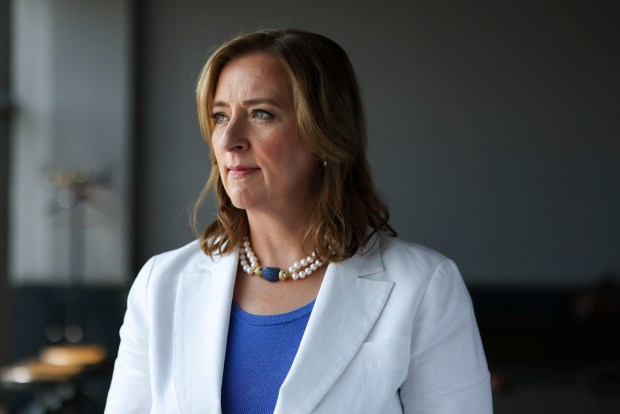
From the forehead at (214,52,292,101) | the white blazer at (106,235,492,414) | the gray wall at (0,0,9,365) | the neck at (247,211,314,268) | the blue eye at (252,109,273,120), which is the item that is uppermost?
the forehead at (214,52,292,101)

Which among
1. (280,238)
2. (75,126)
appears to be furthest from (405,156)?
(280,238)

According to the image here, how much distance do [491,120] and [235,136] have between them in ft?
11.2

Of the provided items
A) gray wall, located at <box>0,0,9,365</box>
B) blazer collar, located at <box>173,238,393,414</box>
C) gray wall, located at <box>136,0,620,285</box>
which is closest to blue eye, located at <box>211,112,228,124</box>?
blazer collar, located at <box>173,238,393,414</box>

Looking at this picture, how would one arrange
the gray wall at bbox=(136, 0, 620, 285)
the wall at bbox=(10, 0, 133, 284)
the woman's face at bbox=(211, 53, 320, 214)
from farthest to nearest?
the wall at bbox=(10, 0, 133, 284) < the gray wall at bbox=(136, 0, 620, 285) < the woman's face at bbox=(211, 53, 320, 214)

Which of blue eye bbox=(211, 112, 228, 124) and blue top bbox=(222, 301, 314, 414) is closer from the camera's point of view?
blue top bbox=(222, 301, 314, 414)

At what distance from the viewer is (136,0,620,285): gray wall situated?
4676 millimetres

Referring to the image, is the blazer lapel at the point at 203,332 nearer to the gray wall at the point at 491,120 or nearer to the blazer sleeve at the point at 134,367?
the blazer sleeve at the point at 134,367

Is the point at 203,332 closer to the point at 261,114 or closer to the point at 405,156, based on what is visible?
the point at 261,114

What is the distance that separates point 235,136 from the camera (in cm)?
159

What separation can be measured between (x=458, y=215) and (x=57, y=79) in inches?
93.4

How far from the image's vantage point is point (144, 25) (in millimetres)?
5172

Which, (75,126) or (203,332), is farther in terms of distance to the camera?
(75,126)

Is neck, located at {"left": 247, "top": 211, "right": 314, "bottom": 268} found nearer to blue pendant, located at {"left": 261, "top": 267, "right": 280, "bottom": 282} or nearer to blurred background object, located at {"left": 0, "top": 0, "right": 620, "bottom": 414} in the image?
blue pendant, located at {"left": 261, "top": 267, "right": 280, "bottom": 282}

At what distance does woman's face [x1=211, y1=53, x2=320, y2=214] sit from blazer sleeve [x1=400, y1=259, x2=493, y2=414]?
334 millimetres
